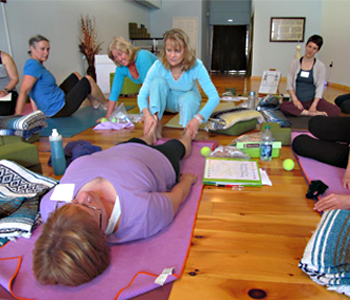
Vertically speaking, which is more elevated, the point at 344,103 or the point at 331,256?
the point at 344,103

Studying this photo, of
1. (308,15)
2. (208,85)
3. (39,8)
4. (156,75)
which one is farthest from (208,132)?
(308,15)

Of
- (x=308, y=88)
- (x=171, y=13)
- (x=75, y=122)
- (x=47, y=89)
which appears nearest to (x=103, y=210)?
(x=75, y=122)

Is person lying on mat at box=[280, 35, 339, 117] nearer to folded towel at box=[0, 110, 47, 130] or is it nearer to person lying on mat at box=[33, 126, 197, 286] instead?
person lying on mat at box=[33, 126, 197, 286]

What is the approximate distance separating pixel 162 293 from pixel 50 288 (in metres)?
0.37

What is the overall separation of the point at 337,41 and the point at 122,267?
6842 millimetres

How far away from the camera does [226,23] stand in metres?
11.2

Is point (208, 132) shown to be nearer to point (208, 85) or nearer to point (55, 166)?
point (208, 85)

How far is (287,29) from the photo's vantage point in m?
8.15

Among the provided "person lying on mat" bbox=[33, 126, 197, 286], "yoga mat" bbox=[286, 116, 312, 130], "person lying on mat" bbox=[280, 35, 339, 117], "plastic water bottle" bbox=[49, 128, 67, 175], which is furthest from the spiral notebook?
"person lying on mat" bbox=[280, 35, 339, 117]

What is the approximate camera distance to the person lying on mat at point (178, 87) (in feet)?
7.97

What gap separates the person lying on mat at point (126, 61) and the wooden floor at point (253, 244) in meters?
1.78

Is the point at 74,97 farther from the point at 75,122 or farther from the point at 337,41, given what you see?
the point at 337,41

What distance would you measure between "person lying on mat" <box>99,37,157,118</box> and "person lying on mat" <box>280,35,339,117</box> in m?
1.63

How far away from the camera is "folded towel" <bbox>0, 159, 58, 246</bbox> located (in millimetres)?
1298
